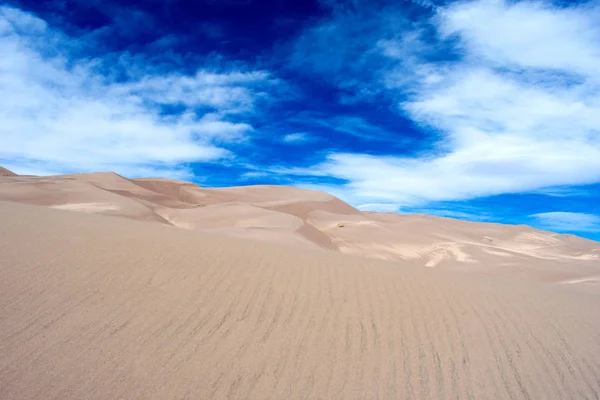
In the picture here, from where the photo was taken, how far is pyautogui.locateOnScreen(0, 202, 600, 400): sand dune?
3.85 m

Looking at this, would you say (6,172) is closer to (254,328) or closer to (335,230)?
(335,230)

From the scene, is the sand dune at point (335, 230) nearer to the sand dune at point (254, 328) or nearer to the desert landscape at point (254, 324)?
the desert landscape at point (254, 324)

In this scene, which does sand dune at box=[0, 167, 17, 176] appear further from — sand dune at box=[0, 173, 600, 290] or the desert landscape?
the desert landscape

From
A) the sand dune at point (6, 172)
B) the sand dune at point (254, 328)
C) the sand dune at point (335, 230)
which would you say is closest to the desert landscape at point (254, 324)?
the sand dune at point (254, 328)

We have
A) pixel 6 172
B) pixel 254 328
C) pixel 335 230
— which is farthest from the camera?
pixel 6 172

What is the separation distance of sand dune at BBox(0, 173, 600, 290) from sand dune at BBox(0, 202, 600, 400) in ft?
12.8

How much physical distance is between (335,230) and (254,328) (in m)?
14.4

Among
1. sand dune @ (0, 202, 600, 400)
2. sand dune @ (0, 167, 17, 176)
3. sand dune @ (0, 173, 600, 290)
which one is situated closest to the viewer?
sand dune @ (0, 202, 600, 400)

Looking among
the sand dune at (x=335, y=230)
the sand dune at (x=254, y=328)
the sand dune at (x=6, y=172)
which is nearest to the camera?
the sand dune at (x=254, y=328)

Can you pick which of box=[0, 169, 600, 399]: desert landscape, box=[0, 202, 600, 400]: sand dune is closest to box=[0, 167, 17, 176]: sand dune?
box=[0, 169, 600, 399]: desert landscape

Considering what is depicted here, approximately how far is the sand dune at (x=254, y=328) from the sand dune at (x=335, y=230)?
391 centimetres

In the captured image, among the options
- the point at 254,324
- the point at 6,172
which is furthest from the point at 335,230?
the point at 6,172

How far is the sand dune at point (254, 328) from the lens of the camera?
151 inches

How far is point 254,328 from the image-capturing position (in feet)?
15.4
